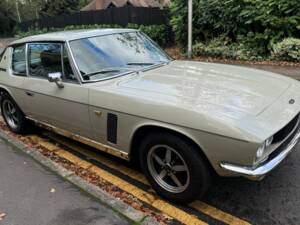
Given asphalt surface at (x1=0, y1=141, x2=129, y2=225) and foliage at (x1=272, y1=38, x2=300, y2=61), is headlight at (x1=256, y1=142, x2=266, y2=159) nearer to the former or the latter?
asphalt surface at (x1=0, y1=141, x2=129, y2=225)

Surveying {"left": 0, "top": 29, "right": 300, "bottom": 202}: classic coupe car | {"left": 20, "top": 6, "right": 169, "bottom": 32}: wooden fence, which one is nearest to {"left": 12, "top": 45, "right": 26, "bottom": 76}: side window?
{"left": 0, "top": 29, "right": 300, "bottom": 202}: classic coupe car

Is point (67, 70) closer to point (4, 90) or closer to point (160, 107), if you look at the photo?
point (160, 107)

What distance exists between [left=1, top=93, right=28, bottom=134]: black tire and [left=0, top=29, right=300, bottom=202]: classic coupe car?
15.5 inches

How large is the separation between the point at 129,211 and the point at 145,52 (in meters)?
2.11

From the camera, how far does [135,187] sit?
362 cm

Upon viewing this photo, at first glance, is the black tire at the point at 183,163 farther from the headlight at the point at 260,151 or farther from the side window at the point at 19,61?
the side window at the point at 19,61

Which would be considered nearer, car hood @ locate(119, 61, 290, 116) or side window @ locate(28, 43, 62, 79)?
car hood @ locate(119, 61, 290, 116)

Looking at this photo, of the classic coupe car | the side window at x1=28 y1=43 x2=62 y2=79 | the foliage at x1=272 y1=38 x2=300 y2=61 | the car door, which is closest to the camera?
the classic coupe car

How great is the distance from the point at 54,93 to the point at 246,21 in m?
8.31

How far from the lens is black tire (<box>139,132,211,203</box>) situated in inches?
114

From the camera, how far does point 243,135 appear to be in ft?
8.36

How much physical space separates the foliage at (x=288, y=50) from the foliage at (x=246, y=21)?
1.52 ft

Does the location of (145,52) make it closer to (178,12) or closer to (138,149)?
(138,149)

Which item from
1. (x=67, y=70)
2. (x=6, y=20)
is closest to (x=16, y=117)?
(x=67, y=70)
